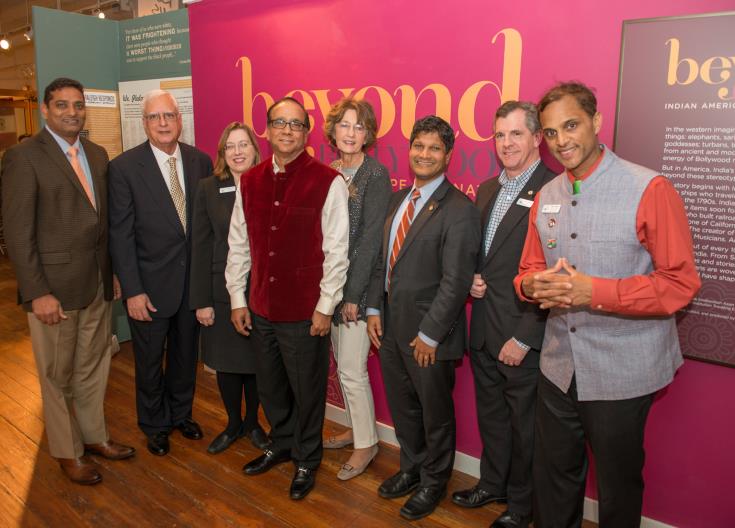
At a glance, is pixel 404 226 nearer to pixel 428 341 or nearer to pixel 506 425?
pixel 428 341

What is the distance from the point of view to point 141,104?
4.80 m

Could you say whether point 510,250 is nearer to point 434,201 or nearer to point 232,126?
point 434,201

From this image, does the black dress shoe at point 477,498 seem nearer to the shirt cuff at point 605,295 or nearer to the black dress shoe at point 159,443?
the shirt cuff at point 605,295

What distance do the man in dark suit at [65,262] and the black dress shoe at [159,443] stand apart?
205 millimetres

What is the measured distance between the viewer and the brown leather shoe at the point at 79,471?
117 inches

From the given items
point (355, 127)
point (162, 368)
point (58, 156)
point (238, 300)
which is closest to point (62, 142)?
point (58, 156)

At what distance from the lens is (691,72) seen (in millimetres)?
2174

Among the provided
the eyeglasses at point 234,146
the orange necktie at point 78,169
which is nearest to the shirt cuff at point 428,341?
the eyeglasses at point 234,146

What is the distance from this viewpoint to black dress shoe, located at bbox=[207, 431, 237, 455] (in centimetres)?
330

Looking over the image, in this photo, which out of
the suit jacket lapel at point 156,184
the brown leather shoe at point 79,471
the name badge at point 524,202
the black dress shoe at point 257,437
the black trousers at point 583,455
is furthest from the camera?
the black dress shoe at point 257,437

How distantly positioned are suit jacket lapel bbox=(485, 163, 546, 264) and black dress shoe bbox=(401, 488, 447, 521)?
1.27 m

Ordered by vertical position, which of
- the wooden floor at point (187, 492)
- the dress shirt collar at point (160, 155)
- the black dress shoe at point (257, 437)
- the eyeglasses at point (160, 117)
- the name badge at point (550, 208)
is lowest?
the wooden floor at point (187, 492)

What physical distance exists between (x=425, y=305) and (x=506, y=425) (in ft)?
2.48

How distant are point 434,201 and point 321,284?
693mm
